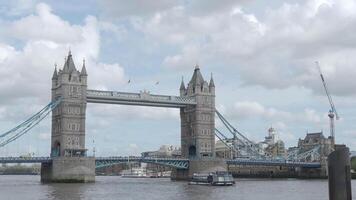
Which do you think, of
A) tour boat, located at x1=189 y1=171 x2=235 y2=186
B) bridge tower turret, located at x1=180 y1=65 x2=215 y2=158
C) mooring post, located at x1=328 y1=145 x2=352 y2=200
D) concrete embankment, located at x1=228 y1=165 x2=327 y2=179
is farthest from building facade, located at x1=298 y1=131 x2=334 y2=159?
mooring post, located at x1=328 y1=145 x2=352 y2=200

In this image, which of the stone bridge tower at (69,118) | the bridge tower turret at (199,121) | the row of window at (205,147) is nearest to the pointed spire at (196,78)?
the bridge tower turret at (199,121)

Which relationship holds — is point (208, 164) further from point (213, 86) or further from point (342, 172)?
point (342, 172)

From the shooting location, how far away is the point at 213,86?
461 feet

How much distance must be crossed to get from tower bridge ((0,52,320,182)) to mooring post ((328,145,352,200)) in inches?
3482

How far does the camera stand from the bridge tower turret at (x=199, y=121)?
13475 cm

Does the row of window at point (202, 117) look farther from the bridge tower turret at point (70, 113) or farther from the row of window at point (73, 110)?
the row of window at point (73, 110)

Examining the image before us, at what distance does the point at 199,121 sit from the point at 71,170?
36934mm

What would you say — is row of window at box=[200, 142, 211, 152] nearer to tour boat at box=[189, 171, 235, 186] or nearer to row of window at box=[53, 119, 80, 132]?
row of window at box=[53, 119, 80, 132]

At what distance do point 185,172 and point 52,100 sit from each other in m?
32.4

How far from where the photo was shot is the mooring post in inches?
806

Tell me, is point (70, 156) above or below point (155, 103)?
below

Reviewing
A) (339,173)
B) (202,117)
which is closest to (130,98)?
(202,117)

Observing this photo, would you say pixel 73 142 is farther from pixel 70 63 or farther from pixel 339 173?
pixel 339 173

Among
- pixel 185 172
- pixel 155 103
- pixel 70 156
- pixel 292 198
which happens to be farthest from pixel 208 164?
pixel 292 198
